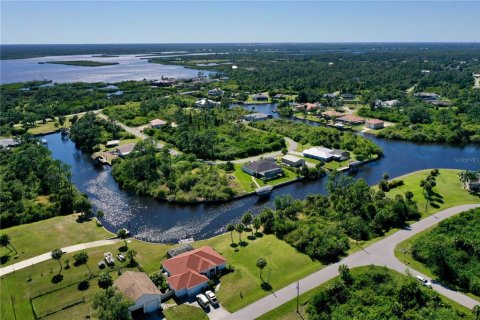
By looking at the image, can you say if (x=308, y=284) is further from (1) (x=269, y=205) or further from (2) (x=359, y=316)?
(1) (x=269, y=205)

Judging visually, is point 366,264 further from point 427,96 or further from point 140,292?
point 427,96

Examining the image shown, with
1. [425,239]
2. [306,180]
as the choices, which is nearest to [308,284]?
[425,239]

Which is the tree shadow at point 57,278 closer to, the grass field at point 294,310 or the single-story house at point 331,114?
the grass field at point 294,310

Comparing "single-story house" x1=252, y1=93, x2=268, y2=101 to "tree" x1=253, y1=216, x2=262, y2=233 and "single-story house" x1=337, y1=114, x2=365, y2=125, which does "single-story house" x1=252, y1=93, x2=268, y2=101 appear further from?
"tree" x1=253, y1=216, x2=262, y2=233

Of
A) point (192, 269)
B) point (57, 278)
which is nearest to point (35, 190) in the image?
point (57, 278)

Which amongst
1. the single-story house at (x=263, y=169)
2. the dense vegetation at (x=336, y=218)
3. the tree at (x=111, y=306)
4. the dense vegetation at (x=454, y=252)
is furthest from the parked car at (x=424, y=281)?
the single-story house at (x=263, y=169)
